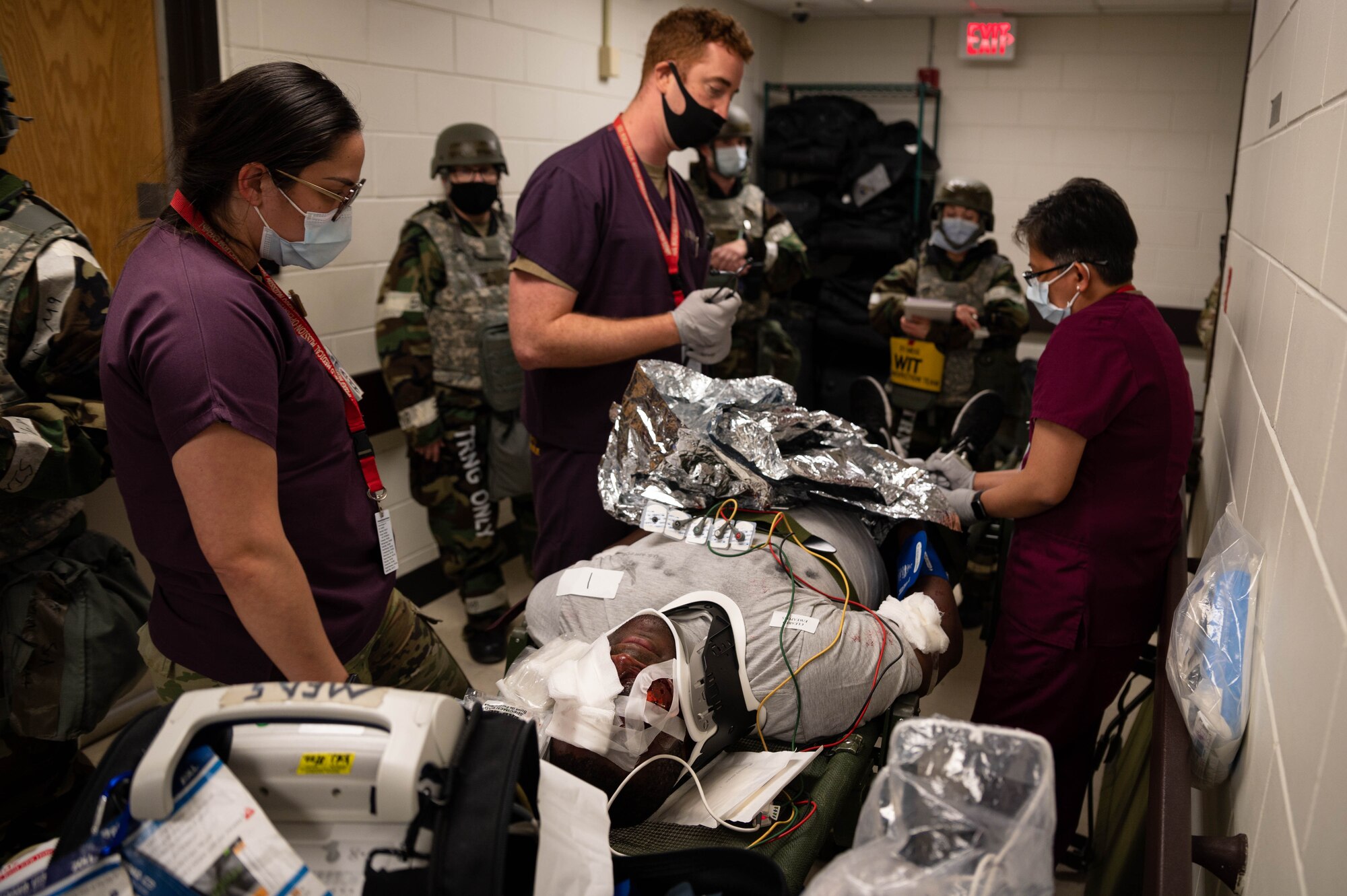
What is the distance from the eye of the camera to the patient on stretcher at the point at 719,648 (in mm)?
1216

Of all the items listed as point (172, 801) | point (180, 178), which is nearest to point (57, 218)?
point (180, 178)

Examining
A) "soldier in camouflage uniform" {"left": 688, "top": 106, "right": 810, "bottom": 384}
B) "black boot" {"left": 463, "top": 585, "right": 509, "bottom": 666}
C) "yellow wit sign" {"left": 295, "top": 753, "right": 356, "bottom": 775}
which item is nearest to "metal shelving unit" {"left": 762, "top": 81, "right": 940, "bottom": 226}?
"soldier in camouflage uniform" {"left": 688, "top": 106, "right": 810, "bottom": 384}

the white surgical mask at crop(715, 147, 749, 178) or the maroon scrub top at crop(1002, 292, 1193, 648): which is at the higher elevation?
the white surgical mask at crop(715, 147, 749, 178)

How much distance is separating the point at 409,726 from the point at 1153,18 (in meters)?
5.74

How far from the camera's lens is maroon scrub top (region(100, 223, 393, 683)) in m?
1.10

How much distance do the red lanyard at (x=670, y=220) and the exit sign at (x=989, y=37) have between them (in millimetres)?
3957

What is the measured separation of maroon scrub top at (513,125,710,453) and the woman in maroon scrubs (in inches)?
29.3

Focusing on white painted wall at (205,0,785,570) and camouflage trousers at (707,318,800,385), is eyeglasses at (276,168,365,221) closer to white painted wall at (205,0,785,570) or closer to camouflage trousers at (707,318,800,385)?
white painted wall at (205,0,785,570)

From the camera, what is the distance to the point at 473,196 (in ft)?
9.98

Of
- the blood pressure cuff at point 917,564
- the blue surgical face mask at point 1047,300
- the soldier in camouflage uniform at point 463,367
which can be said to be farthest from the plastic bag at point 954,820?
the soldier in camouflage uniform at point 463,367

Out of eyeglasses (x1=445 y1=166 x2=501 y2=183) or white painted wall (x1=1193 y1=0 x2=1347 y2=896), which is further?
eyeglasses (x1=445 y1=166 x2=501 y2=183)

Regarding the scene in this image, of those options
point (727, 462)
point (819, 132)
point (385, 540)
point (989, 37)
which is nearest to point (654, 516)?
point (727, 462)

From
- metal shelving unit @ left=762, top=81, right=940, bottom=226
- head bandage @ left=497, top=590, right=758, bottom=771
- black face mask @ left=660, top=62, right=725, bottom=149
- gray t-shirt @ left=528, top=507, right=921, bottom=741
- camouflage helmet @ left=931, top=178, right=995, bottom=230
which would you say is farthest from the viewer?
metal shelving unit @ left=762, top=81, right=940, bottom=226

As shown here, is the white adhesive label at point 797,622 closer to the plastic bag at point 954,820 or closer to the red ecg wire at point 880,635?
the red ecg wire at point 880,635
